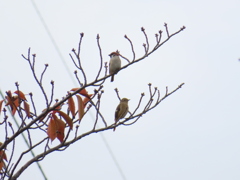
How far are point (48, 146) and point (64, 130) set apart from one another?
0.14m

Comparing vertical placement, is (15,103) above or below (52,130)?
above

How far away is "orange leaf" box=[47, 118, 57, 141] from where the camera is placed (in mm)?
2850

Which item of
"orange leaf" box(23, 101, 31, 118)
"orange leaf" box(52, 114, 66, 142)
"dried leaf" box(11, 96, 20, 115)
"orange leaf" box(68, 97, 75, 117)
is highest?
"dried leaf" box(11, 96, 20, 115)

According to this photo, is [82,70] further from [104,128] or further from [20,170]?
[20,170]

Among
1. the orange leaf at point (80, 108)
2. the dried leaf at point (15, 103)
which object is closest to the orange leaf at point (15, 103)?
the dried leaf at point (15, 103)

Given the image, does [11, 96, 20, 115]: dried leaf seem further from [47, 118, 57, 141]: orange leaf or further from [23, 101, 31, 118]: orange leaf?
[47, 118, 57, 141]: orange leaf

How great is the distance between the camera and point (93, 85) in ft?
9.50

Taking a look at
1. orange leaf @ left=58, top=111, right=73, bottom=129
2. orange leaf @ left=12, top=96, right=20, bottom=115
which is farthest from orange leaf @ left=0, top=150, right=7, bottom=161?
orange leaf @ left=58, top=111, right=73, bottom=129

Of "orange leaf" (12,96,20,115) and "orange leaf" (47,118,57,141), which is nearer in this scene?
"orange leaf" (47,118,57,141)

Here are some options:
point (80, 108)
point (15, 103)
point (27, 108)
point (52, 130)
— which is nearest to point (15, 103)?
point (15, 103)

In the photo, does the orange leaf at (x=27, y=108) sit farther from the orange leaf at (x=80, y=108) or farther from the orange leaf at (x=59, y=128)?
the orange leaf at (x=80, y=108)

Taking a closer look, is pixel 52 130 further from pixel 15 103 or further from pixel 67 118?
pixel 15 103

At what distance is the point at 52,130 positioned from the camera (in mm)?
2883

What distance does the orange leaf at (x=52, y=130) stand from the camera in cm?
285
